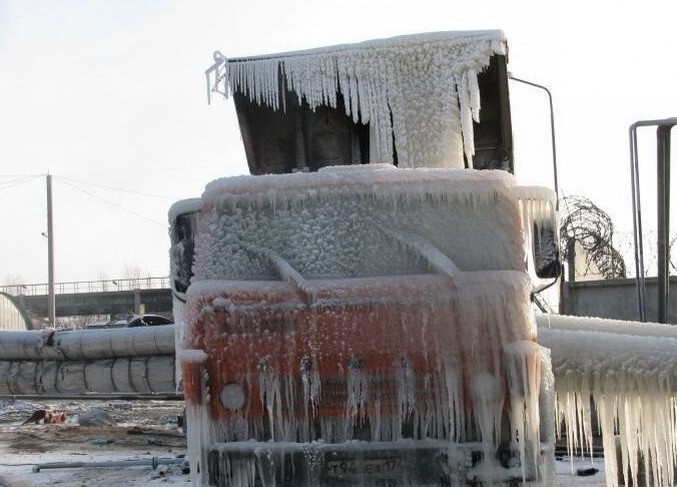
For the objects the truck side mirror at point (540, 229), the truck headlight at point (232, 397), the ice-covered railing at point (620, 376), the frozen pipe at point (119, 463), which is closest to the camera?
the truck headlight at point (232, 397)

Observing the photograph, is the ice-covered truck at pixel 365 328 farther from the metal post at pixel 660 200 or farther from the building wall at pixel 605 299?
the building wall at pixel 605 299

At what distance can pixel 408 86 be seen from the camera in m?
5.89

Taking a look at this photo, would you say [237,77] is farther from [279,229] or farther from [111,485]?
[111,485]

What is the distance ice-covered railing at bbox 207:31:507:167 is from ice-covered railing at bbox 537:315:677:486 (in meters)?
1.89

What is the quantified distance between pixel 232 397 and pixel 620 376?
182 cm

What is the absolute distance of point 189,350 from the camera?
11.1 feet

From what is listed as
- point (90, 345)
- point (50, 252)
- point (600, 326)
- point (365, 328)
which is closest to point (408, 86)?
point (600, 326)

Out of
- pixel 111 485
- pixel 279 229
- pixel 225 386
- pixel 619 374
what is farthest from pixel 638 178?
pixel 111 485

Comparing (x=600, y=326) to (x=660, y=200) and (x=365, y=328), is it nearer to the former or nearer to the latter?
(x=365, y=328)

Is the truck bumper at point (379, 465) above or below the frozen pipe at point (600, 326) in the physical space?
below

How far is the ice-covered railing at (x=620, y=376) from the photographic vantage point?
3877 mm

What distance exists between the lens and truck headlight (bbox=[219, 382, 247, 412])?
3.34m

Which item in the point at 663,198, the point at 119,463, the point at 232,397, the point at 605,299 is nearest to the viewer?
the point at 232,397

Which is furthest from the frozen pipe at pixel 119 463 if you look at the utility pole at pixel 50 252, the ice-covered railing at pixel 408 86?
the utility pole at pixel 50 252
